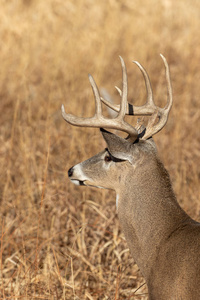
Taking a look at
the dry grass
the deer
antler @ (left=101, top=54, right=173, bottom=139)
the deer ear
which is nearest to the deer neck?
the deer

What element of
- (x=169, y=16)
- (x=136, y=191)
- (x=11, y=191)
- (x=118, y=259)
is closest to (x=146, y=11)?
(x=169, y=16)

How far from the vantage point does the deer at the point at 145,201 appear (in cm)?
271

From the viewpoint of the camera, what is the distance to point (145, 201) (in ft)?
9.67

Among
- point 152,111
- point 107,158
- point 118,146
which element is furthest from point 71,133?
point 118,146

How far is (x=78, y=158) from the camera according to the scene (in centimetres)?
514

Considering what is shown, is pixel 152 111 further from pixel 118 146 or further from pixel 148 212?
pixel 148 212

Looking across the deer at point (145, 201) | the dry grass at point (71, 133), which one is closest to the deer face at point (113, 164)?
the deer at point (145, 201)

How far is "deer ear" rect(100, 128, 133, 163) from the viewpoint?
2.85 meters

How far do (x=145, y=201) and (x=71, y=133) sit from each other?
2786 mm

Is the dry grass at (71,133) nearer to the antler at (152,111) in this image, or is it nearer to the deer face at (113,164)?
the deer face at (113,164)

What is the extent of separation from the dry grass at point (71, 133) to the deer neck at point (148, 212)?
0.37m

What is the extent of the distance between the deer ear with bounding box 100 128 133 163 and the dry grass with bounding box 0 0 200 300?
2.54 ft

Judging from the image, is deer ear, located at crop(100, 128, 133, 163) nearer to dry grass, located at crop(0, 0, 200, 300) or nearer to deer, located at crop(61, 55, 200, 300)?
deer, located at crop(61, 55, 200, 300)

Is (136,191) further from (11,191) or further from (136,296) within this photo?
(11,191)
